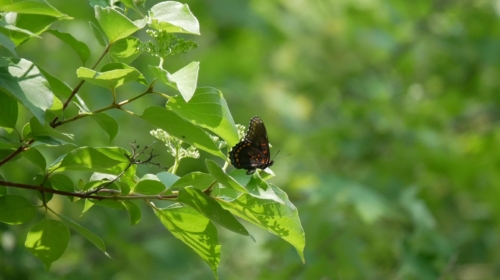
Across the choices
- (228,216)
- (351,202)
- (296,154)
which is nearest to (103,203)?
(228,216)

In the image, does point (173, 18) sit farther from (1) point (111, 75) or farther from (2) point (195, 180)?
(2) point (195, 180)

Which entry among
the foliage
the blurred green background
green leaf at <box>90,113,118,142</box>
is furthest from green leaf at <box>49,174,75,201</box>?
the blurred green background

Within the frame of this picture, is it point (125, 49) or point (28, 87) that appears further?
point (125, 49)

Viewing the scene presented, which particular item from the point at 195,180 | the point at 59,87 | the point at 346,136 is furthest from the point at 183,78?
the point at 346,136

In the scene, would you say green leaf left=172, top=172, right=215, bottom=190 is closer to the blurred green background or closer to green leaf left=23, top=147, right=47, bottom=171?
green leaf left=23, top=147, right=47, bottom=171

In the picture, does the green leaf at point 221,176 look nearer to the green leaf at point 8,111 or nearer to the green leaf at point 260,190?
the green leaf at point 260,190

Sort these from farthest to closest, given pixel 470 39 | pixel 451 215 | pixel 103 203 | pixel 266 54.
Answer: pixel 266 54 < pixel 470 39 < pixel 451 215 < pixel 103 203

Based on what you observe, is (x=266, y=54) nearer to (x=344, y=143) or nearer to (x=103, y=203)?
(x=344, y=143)
